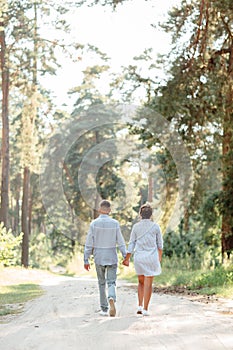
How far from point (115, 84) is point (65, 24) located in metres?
8.28

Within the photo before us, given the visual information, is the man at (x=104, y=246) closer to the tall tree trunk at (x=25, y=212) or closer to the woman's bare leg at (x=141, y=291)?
the woman's bare leg at (x=141, y=291)

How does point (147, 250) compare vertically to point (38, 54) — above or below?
below

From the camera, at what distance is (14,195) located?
67.3 m

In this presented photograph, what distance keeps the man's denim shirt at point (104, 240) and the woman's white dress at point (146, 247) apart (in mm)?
268

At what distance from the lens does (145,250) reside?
9859 millimetres

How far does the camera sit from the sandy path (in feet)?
22.2

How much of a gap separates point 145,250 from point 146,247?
5 cm

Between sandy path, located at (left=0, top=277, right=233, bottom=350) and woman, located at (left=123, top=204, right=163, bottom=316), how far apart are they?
545 millimetres

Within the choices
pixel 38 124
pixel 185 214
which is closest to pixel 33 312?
pixel 185 214

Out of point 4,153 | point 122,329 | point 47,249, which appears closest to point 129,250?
point 122,329

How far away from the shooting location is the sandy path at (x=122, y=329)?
266 inches

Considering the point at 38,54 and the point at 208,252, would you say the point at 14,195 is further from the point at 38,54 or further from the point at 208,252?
the point at 208,252

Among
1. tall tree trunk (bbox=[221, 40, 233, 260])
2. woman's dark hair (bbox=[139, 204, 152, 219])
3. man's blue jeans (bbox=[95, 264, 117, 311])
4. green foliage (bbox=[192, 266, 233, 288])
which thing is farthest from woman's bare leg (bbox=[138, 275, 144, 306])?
tall tree trunk (bbox=[221, 40, 233, 260])

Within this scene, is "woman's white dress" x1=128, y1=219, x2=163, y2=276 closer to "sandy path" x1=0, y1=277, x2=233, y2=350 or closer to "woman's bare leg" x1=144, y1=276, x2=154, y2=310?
"woman's bare leg" x1=144, y1=276, x2=154, y2=310
